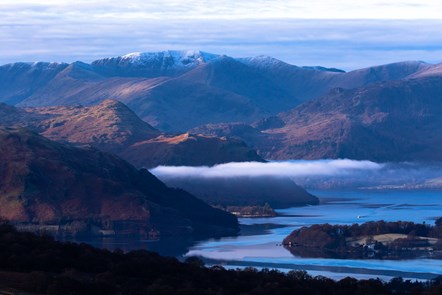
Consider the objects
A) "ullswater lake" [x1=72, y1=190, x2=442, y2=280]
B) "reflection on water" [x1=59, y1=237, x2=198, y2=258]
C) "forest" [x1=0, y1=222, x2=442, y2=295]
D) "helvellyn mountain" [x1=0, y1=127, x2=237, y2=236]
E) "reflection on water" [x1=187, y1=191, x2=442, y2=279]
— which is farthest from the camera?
"helvellyn mountain" [x1=0, y1=127, x2=237, y2=236]

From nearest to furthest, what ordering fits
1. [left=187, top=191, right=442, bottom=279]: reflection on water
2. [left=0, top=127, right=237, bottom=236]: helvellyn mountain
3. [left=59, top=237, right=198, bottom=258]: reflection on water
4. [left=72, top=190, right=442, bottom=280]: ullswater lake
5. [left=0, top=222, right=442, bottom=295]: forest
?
[left=0, top=222, right=442, bottom=295]: forest < [left=72, top=190, right=442, bottom=280]: ullswater lake < [left=187, top=191, right=442, bottom=279]: reflection on water < [left=59, top=237, right=198, bottom=258]: reflection on water < [left=0, top=127, right=237, bottom=236]: helvellyn mountain

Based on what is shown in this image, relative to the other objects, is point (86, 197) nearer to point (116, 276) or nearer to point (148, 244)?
point (148, 244)

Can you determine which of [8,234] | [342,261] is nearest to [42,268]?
[8,234]

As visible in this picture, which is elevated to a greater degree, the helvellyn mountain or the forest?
the helvellyn mountain

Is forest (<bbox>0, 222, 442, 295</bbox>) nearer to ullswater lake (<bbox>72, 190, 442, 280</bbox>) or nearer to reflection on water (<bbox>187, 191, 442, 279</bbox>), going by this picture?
ullswater lake (<bbox>72, 190, 442, 280</bbox>)

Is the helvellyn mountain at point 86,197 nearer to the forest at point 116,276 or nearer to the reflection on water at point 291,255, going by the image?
the reflection on water at point 291,255

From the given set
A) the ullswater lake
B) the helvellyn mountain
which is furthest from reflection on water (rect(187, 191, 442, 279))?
the helvellyn mountain

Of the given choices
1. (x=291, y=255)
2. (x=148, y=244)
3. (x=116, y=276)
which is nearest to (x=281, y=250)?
(x=291, y=255)

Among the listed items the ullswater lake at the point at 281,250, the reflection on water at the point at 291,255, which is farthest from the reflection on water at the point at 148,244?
the reflection on water at the point at 291,255

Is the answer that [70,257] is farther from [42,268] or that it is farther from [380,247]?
[380,247]
